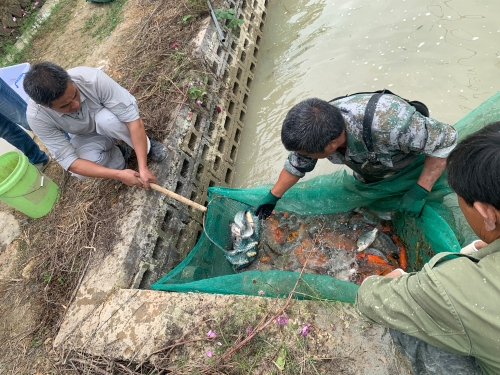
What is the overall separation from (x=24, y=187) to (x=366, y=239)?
11.3 feet

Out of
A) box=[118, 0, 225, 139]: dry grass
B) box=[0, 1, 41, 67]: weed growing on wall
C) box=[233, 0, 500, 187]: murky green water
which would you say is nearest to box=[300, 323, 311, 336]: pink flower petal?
box=[233, 0, 500, 187]: murky green water

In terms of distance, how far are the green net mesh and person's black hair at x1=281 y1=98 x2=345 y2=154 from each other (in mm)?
795

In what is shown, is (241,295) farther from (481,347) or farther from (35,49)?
(35,49)

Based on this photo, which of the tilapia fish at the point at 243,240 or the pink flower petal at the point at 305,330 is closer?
the pink flower petal at the point at 305,330

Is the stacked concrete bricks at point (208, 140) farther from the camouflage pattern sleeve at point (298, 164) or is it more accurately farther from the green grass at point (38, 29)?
the green grass at point (38, 29)

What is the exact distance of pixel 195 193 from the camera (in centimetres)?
366

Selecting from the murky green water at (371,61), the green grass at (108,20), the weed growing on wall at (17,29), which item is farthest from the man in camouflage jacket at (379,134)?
the weed growing on wall at (17,29)

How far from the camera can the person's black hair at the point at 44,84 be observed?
2516 mm

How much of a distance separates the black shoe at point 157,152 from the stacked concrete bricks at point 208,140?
0.33ft

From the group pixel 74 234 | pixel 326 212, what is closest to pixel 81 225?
pixel 74 234

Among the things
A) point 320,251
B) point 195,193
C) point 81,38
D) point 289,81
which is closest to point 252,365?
point 320,251

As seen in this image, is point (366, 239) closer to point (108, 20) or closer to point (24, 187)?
point (24, 187)

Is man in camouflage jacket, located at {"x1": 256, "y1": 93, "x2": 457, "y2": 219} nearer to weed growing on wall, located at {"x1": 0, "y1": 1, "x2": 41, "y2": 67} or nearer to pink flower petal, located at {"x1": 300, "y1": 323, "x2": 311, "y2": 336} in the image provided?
pink flower petal, located at {"x1": 300, "y1": 323, "x2": 311, "y2": 336}

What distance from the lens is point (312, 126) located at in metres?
2.13
